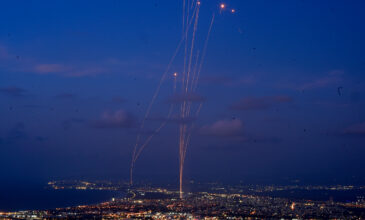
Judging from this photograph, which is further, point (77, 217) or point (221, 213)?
point (221, 213)

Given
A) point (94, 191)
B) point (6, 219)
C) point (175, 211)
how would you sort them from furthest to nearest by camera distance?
point (94, 191) < point (175, 211) < point (6, 219)

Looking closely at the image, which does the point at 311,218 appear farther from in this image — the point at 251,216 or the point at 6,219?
the point at 6,219

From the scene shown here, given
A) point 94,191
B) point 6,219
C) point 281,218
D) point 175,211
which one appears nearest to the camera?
point 6,219

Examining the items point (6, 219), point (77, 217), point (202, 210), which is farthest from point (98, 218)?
point (202, 210)

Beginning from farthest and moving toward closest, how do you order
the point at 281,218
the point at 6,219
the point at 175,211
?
the point at 175,211
the point at 281,218
the point at 6,219

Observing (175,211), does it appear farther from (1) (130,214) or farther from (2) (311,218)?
(2) (311,218)

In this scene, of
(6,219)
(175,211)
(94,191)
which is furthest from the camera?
(94,191)

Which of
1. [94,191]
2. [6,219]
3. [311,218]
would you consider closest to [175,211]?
[311,218]

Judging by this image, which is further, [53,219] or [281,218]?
[281,218]
